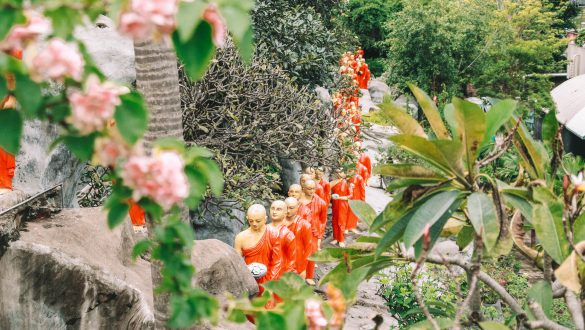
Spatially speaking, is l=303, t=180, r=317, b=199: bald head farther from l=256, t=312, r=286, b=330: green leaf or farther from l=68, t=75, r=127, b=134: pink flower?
l=68, t=75, r=127, b=134: pink flower

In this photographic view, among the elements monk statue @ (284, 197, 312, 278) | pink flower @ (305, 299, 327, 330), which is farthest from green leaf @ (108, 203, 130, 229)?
monk statue @ (284, 197, 312, 278)

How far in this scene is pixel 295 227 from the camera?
967 centimetres

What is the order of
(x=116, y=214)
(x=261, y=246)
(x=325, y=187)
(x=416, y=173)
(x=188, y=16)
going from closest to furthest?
(x=188, y=16) < (x=116, y=214) < (x=416, y=173) < (x=261, y=246) < (x=325, y=187)

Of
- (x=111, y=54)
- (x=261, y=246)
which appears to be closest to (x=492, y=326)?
(x=261, y=246)

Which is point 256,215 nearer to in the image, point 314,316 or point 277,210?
point 277,210

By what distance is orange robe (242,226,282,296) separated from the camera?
8.30 metres

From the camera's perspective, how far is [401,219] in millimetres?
2752

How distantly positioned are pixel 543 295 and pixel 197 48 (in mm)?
1843

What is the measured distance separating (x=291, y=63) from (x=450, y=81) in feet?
32.7

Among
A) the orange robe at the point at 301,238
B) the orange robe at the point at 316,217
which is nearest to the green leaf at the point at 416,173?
the orange robe at the point at 301,238

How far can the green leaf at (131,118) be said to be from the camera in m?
1.67

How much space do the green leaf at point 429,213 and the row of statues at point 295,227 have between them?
3776mm

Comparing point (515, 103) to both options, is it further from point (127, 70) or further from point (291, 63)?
point (291, 63)

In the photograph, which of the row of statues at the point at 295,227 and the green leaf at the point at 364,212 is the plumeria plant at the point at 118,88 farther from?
the row of statues at the point at 295,227
